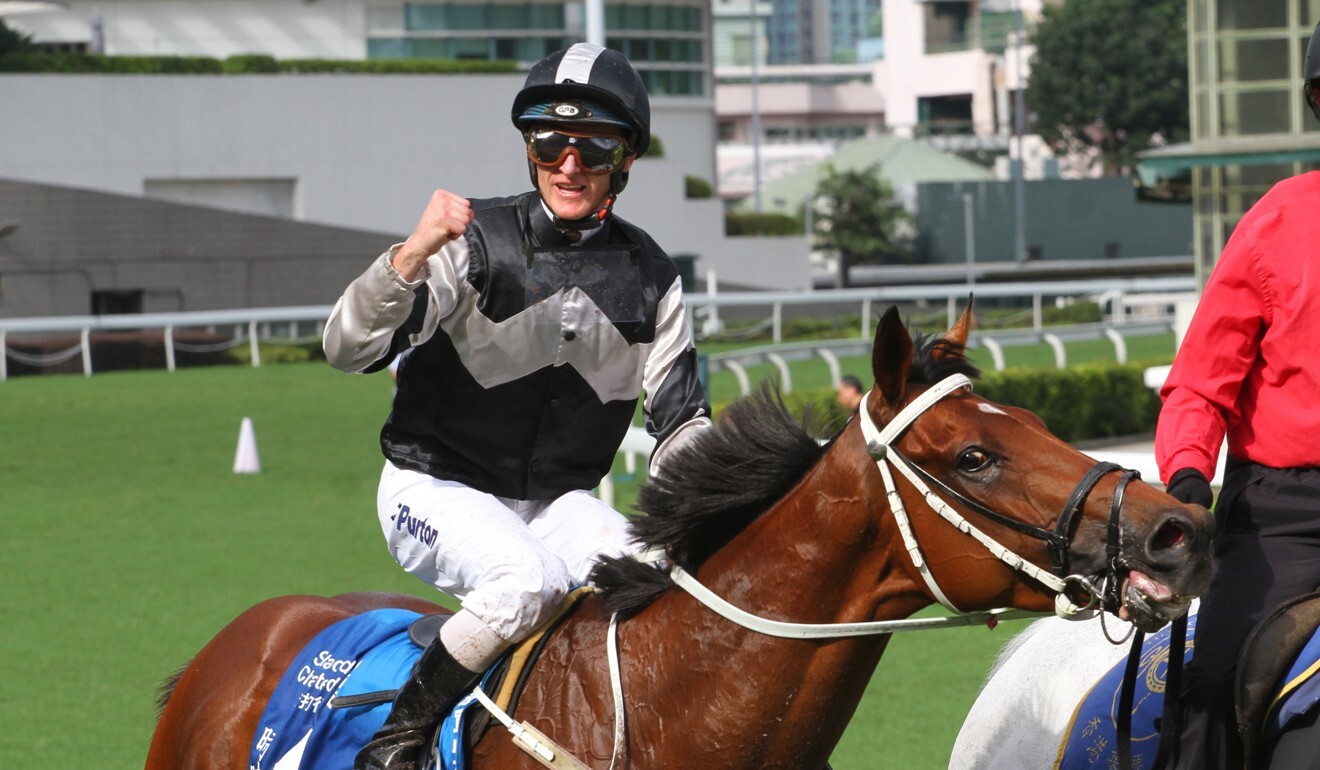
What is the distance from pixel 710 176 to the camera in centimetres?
3972

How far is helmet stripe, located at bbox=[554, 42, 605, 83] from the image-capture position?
335 cm

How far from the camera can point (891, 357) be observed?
274cm

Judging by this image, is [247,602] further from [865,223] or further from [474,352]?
[865,223]

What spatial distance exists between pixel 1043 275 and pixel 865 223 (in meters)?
5.50

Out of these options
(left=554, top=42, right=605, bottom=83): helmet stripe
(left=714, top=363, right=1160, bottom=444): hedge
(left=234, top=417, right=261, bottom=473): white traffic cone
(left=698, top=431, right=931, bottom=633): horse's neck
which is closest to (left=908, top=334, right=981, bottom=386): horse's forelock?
(left=698, top=431, right=931, bottom=633): horse's neck

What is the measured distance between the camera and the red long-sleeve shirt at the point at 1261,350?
9.96 feet

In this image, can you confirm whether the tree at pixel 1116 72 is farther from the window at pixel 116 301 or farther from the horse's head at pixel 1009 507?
the horse's head at pixel 1009 507

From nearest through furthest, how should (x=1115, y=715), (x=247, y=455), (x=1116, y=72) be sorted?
(x=1115, y=715) < (x=247, y=455) < (x=1116, y=72)

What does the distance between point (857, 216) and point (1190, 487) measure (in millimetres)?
44914

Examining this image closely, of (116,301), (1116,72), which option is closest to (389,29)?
(116,301)

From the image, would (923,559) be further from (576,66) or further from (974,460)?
(576,66)

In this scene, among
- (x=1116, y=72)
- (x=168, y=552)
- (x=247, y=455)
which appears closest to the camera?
(x=168, y=552)

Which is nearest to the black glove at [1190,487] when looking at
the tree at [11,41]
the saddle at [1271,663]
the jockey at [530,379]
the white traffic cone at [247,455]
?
the saddle at [1271,663]

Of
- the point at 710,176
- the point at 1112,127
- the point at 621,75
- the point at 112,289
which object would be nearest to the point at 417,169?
the point at 112,289
